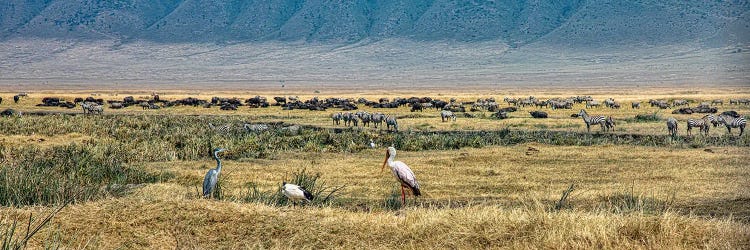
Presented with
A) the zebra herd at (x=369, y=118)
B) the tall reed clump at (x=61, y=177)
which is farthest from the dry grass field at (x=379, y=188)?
the zebra herd at (x=369, y=118)

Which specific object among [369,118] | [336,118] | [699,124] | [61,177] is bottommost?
[336,118]

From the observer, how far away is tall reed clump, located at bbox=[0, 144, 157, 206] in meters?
11.7

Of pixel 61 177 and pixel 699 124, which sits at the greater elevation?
pixel 61 177

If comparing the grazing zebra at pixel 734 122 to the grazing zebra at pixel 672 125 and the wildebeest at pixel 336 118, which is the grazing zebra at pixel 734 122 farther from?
the wildebeest at pixel 336 118

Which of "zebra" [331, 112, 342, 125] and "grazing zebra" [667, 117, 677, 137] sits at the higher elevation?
"grazing zebra" [667, 117, 677, 137]

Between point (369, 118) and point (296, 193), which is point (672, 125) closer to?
point (369, 118)

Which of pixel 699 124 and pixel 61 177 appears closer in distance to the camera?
→ pixel 61 177

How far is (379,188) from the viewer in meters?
17.1

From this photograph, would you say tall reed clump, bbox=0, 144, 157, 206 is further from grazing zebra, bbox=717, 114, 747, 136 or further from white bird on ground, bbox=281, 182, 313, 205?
grazing zebra, bbox=717, 114, 747, 136

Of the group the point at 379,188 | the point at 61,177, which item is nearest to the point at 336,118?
the point at 379,188

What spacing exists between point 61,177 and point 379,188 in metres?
6.59

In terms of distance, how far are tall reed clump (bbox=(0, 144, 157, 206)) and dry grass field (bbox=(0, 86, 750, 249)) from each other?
4 centimetres

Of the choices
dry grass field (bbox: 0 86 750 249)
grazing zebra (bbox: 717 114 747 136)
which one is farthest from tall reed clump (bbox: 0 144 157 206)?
grazing zebra (bbox: 717 114 747 136)

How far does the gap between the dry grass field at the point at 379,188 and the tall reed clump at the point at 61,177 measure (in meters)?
0.04
